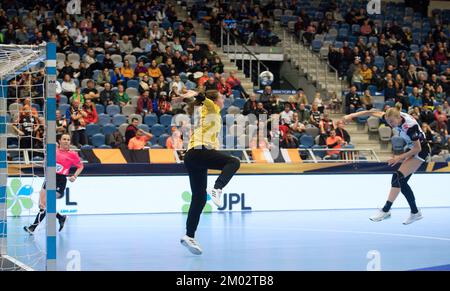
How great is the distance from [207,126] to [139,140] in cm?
949

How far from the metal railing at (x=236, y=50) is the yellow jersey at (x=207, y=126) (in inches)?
679

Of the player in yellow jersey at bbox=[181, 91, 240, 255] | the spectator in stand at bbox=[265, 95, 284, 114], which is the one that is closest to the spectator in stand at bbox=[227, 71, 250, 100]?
the spectator in stand at bbox=[265, 95, 284, 114]

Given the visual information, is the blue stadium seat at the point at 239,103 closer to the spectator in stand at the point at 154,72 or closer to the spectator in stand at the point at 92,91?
the spectator in stand at the point at 154,72

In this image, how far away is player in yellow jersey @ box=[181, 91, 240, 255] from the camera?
10.7m

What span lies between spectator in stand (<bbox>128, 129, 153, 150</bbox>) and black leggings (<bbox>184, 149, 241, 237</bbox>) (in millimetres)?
9256

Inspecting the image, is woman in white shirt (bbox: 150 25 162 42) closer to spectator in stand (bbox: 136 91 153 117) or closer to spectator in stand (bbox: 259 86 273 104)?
spectator in stand (bbox: 136 91 153 117)

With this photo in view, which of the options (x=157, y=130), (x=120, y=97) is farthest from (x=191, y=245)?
(x=120, y=97)

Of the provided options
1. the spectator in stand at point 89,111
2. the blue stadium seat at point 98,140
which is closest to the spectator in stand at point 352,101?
the spectator in stand at point 89,111

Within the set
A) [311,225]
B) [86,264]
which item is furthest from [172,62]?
[86,264]

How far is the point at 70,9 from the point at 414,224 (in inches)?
578

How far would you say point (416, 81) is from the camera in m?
29.0

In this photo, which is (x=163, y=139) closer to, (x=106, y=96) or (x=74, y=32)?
(x=106, y=96)

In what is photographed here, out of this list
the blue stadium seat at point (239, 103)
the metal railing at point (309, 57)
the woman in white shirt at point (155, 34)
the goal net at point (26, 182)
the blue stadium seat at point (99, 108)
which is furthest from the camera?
the metal railing at point (309, 57)

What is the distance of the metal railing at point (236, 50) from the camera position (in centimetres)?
2825
